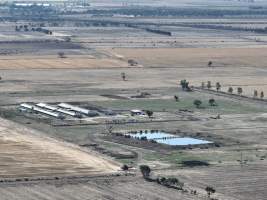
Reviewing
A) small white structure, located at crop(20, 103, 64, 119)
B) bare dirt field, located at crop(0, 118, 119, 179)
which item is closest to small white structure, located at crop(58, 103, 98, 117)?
small white structure, located at crop(20, 103, 64, 119)

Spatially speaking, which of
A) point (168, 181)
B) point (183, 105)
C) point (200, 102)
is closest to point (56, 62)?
point (183, 105)

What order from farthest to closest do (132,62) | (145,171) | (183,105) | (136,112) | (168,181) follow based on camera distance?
(132,62), (183,105), (136,112), (145,171), (168,181)

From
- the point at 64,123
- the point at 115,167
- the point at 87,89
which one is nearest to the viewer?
the point at 115,167

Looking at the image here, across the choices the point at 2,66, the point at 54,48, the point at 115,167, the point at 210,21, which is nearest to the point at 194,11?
the point at 210,21

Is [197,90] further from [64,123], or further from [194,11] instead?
[194,11]

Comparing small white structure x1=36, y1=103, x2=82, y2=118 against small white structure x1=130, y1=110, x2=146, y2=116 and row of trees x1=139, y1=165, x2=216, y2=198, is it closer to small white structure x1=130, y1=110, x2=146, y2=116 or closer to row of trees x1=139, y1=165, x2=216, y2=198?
small white structure x1=130, y1=110, x2=146, y2=116

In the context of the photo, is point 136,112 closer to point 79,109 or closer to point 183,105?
point 79,109

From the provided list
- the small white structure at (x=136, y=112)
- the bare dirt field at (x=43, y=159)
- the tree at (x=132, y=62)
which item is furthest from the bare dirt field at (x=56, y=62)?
the bare dirt field at (x=43, y=159)

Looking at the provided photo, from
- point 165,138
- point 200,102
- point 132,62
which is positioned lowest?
point 132,62

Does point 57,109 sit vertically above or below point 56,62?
above
